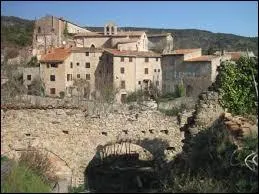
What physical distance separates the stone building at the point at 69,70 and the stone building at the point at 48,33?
3066 mm

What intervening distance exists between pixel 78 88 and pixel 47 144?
34487 millimetres

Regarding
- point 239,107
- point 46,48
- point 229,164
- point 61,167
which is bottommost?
point 61,167

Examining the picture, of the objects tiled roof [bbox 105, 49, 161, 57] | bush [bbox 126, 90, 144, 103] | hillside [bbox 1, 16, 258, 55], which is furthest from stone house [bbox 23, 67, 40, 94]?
bush [bbox 126, 90, 144, 103]

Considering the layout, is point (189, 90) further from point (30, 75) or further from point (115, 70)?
point (30, 75)

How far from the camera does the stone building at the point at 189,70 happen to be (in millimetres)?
47875

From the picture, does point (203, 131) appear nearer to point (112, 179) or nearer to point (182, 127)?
point (182, 127)

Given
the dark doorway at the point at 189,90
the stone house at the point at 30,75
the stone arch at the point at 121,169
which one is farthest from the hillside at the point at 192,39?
the stone arch at the point at 121,169

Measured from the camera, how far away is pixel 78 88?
4809cm

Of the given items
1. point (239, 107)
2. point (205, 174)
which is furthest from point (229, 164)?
point (239, 107)

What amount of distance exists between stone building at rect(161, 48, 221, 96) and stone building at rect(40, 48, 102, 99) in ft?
26.3

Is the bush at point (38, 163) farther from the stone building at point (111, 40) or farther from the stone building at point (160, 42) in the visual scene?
the stone building at point (160, 42)

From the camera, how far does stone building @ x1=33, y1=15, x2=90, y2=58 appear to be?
53509mm

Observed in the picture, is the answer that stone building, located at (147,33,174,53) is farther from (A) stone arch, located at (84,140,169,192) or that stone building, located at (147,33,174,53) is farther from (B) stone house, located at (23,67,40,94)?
(A) stone arch, located at (84,140,169,192)

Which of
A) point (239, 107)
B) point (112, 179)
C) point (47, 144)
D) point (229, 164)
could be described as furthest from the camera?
point (112, 179)
